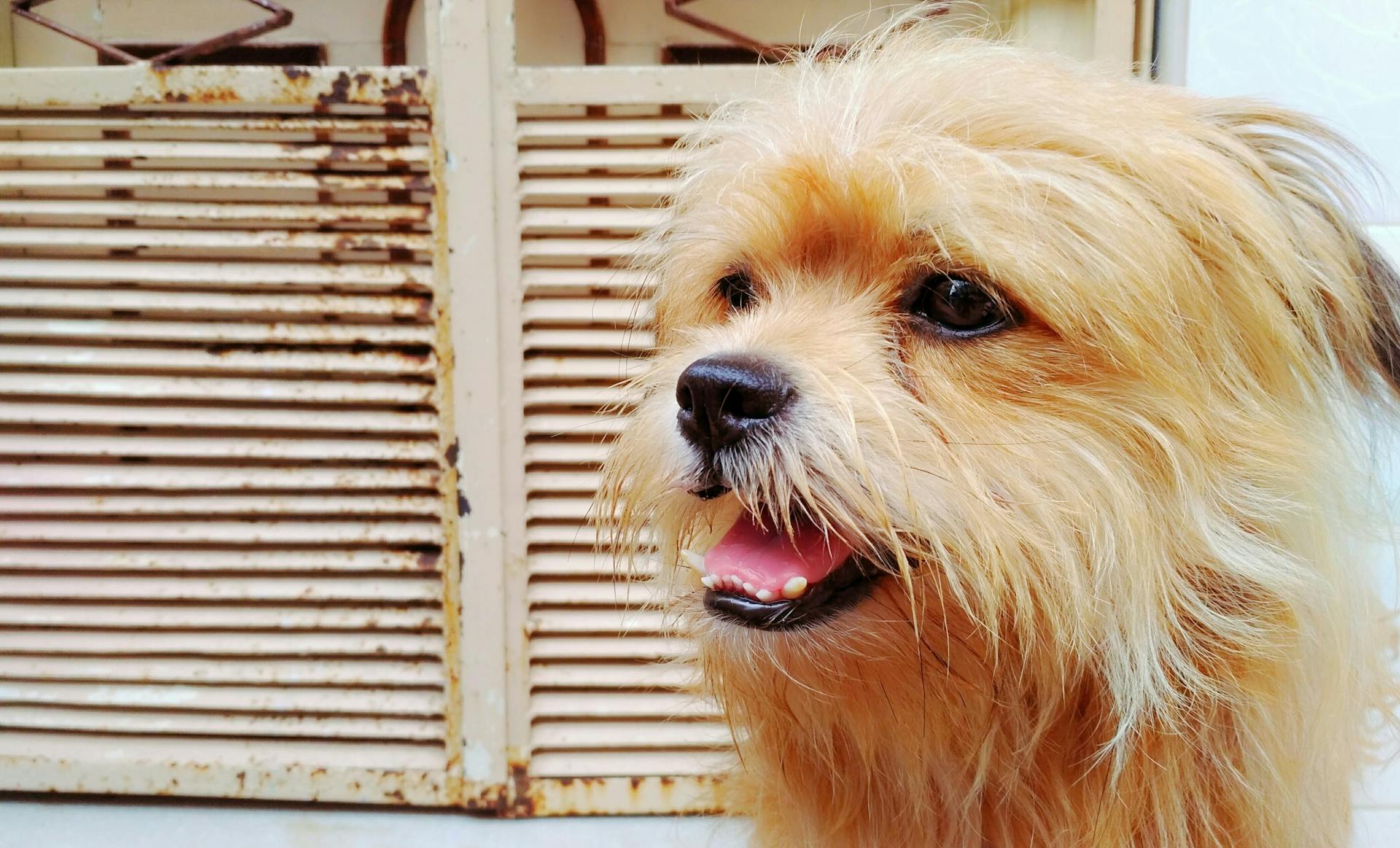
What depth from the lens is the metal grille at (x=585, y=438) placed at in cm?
162

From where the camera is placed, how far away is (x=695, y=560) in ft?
3.07

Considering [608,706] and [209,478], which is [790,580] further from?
[209,478]

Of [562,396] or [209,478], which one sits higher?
[562,396]

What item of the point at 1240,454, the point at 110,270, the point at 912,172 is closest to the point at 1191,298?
the point at 1240,454

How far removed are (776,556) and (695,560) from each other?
9 cm

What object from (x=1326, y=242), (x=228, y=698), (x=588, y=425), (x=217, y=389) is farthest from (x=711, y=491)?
(x=228, y=698)

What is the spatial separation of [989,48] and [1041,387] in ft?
1.47

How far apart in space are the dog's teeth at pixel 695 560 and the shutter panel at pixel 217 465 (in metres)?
0.82

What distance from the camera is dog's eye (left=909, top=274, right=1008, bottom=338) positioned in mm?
882

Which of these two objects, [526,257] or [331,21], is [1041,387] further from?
[331,21]

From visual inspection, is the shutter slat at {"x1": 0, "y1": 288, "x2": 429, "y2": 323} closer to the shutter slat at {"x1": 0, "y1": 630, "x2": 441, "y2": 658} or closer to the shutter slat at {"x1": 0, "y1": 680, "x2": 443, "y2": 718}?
the shutter slat at {"x1": 0, "y1": 630, "x2": 441, "y2": 658}

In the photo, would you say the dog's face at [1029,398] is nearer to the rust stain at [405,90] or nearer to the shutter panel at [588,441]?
the shutter panel at [588,441]

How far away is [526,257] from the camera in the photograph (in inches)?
65.1

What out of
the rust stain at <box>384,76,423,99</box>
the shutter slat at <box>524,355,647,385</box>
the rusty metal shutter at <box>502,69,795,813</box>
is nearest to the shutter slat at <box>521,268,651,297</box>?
the rusty metal shutter at <box>502,69,795,813</box>
